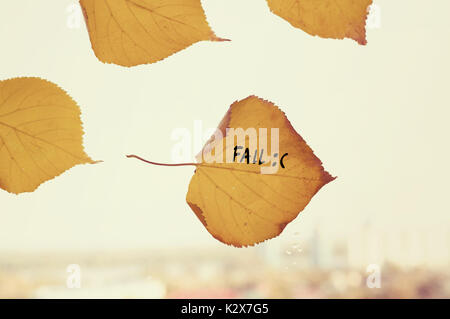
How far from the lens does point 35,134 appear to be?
29 centimetres

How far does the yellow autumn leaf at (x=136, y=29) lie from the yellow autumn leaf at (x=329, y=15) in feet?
0.20

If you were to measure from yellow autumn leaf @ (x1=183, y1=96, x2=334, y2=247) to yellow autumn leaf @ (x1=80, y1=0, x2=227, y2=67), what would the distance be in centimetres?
5

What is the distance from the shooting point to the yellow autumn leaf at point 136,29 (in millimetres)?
267

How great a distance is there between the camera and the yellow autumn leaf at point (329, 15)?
0.29 m

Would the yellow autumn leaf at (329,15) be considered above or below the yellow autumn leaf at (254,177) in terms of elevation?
above

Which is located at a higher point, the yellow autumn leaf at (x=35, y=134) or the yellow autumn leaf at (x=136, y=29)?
the yellow autumn leaf at (x=136, y=29)

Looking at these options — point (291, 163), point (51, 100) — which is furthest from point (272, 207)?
point (51, 100)

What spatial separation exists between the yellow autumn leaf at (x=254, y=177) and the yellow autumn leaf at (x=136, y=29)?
5cm
